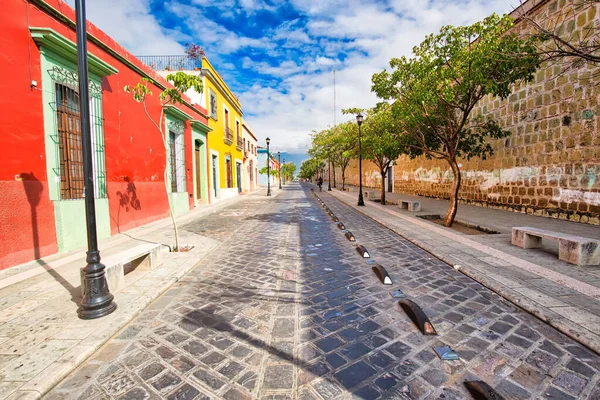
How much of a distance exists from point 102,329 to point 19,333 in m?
0.83

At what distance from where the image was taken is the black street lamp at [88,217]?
3176 mm

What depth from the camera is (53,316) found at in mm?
3256

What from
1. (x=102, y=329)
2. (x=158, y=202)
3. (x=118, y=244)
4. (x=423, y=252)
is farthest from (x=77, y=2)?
(x=158, y=202)

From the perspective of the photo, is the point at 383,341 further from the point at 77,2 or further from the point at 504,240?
the point at 504,240

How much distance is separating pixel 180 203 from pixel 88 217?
32.5 ft

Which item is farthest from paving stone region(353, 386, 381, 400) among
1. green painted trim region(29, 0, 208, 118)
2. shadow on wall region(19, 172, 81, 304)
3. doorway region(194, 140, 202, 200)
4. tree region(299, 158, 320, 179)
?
tree region(299, 158, 320, 179)

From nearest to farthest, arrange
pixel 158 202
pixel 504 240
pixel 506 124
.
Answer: pixel 504 240 → pixel 158 202 → pixel 506 124

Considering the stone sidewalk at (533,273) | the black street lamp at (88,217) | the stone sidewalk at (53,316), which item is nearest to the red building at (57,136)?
the stone sidewalk at (53,316)

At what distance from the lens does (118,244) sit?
6816 mm

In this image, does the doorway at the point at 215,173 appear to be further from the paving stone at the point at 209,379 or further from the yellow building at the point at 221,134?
the paving stone at the point at 209,379

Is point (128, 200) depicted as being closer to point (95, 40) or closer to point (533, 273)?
point (95, 40)

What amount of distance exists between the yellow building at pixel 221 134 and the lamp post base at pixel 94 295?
1461 cm

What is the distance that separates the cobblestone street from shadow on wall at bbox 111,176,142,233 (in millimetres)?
5014

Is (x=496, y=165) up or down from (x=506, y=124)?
down
